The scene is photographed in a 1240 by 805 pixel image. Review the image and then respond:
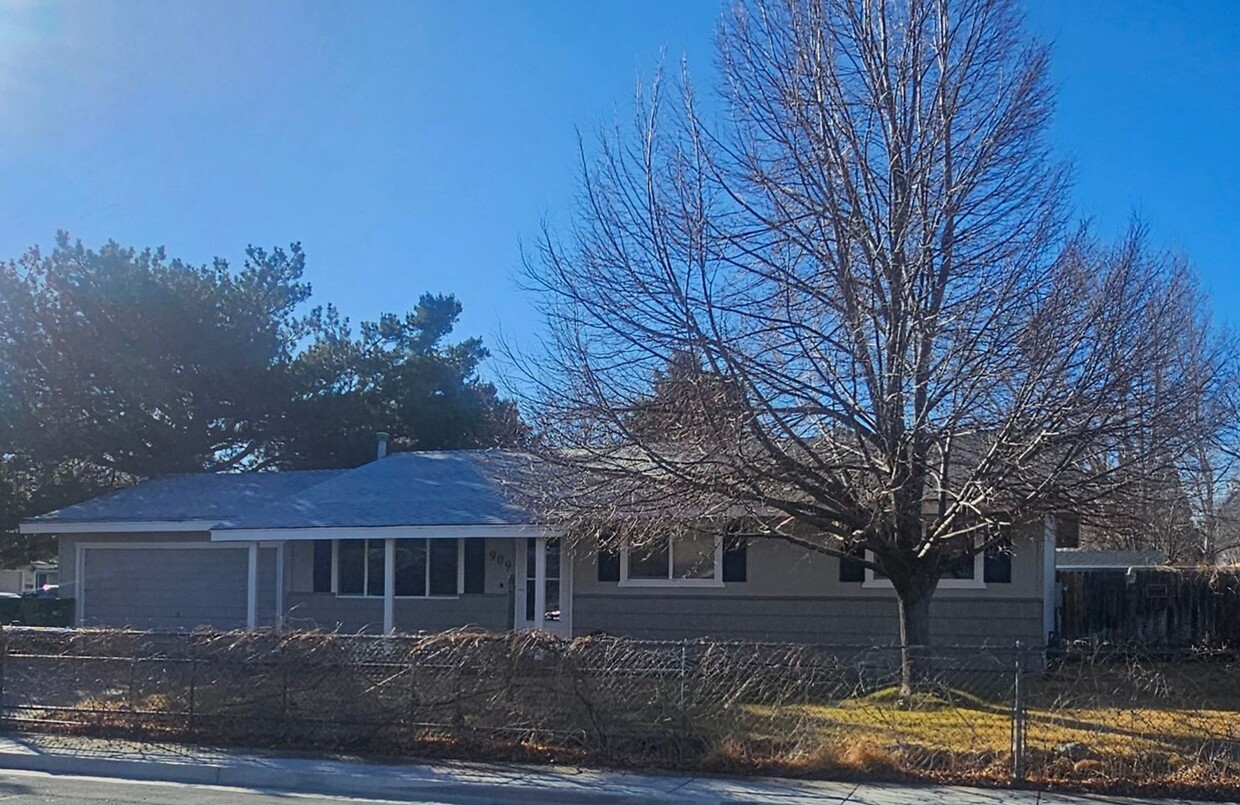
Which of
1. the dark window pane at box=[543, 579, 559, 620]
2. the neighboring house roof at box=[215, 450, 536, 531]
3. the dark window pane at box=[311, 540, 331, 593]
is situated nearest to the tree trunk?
the neighboring house roof at box=[215, 450, 536, 531]

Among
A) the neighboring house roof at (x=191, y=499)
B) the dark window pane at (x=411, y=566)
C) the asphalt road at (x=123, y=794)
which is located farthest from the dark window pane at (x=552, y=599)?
the asphalt road at (x=123, y=794)

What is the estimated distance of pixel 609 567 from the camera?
65.1ft

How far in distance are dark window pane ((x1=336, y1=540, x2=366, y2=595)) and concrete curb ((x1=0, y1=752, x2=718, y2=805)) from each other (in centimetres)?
997

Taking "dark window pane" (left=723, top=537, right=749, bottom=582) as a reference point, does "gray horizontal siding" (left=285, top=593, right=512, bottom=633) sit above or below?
below

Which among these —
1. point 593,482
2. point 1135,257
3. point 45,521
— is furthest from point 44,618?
point 1135,257

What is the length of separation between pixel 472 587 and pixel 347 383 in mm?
19087

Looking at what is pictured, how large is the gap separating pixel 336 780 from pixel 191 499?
16369 millimetres

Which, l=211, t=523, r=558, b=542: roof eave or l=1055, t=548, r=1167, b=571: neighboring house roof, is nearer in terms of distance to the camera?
l=211, t=523, r=558, b=542: roof eave

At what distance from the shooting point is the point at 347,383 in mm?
38844

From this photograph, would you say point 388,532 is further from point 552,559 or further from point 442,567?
point 552,559

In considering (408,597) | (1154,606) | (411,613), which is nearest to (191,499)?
(408,597)

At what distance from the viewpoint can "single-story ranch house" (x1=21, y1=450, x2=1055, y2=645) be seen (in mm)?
18328

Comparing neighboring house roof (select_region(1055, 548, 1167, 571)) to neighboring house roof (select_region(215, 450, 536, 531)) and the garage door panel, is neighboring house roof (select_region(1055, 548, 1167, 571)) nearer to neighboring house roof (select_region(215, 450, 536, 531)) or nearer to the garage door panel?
neighboring house roof (select_region(215, 450, 536, 531))

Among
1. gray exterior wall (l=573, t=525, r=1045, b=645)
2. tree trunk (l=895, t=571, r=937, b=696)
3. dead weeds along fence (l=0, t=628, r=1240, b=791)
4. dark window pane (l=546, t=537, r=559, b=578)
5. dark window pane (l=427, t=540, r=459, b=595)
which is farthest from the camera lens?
dark window pane (l=427, t=540, r=459, b=595)
